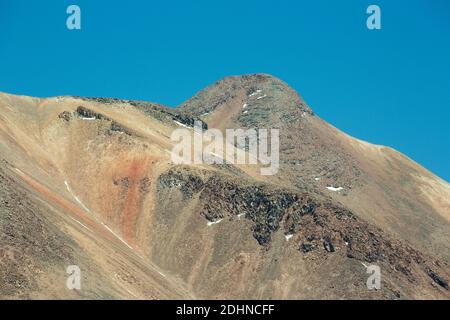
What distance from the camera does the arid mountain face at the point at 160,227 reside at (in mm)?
99438

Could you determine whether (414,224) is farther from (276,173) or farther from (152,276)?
(152,276)

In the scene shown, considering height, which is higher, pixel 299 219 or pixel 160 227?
pixel 299 219

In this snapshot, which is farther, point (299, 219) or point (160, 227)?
point (160, 227)

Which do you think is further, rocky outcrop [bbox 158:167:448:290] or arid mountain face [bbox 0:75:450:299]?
rocky outcrop [bbox 158:167:448:290]

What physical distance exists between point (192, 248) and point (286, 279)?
50.6ft

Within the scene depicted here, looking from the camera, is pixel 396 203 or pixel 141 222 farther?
pixel 396 203

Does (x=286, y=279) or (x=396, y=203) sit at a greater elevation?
(x=396, y=203)

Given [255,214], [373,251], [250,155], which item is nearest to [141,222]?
[255,214]

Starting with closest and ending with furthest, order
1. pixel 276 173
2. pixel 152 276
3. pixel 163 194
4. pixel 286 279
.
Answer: pixel 152 276 < pixel 286 279 < pixel 163 194 < pixel 276 173

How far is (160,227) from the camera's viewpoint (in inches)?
5172

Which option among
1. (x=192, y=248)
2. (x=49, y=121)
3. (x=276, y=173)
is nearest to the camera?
(x=192, y=248)

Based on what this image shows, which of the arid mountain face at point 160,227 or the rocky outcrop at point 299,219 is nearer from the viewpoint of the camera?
the arid mountain face at point 160,227

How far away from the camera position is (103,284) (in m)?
96.2

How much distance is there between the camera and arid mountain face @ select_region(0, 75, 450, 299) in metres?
99.4
